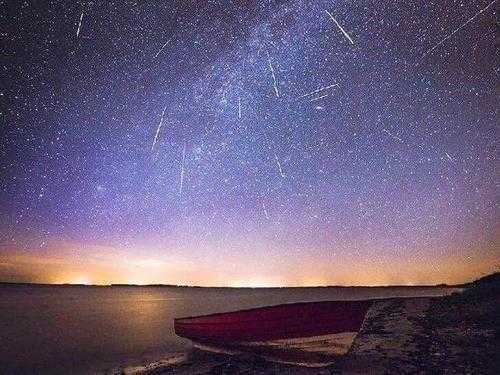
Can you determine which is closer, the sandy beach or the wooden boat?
the sandy beach

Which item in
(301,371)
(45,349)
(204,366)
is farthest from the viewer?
(45,349)

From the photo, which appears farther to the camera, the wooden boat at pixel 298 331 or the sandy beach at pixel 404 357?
the wooden boat at pixel 298 331

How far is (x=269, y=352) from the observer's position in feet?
54.6

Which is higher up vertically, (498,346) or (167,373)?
(498,346)

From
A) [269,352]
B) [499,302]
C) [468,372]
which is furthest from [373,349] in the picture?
[499,302]

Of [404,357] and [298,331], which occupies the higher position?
[298,331]

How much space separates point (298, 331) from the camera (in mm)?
16234

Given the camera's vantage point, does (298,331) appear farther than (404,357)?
Yes

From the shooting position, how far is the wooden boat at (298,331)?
51.4ft

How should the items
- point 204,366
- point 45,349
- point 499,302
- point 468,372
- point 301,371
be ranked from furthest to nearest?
1. point 45,349
2. point 499,302
3. point 204,366
4. point 301,371
5. point 468,372

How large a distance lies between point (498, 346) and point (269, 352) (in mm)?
8978

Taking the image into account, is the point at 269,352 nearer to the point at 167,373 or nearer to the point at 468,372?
the point at 167,373

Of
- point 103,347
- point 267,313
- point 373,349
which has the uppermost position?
point 267,313

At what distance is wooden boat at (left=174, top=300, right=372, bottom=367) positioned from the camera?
1566cm
